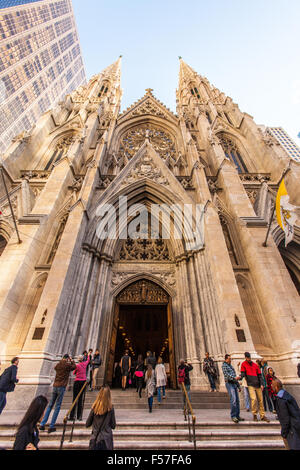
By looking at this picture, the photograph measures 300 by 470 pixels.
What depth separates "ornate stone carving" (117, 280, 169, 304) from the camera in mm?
9945

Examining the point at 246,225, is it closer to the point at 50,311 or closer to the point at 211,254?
the point at 211,254

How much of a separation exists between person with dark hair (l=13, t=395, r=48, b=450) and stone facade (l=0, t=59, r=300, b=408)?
410 centimetres

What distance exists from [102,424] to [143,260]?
→ 27.1 feet

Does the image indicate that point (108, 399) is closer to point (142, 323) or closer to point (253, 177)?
point (142, 323)

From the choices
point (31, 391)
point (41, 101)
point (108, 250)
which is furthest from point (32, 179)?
point (41, 101)

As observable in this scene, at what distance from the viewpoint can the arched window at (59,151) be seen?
46.4ft

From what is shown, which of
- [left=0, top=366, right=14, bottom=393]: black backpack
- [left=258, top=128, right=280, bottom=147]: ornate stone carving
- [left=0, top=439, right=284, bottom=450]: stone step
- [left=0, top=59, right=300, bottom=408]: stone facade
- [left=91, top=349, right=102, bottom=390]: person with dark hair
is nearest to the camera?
[left=0, top=439, right=284, bottom=450]: stone step

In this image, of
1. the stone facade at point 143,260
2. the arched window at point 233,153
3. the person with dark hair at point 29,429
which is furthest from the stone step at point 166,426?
the arched window at point 233,153

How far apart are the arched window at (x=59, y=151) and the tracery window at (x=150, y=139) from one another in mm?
3984

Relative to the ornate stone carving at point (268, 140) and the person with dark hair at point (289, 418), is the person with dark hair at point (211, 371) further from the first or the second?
the ornate stone carving at point (268, 140)

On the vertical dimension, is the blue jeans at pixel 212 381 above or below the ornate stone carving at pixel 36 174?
below

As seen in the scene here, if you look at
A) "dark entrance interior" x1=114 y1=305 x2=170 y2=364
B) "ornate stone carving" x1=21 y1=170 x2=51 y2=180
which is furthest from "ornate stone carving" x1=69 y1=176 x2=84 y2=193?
"dark entrance interior" x1=114 y1=305 x2=170 y2=364

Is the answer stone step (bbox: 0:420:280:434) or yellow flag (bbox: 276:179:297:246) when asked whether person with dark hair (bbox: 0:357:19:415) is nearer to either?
stone step (bbox: 0:420:280:434)
